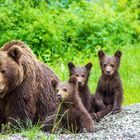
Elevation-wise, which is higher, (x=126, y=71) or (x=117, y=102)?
(x=126, y=71)

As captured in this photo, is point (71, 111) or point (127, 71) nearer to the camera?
point (71, 111)

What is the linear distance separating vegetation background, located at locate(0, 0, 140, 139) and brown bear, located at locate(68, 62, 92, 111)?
12.9 ft

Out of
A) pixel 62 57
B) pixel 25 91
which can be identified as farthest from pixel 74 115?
pixel 62 57

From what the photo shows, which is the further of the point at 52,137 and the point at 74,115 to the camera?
the point at 74,115

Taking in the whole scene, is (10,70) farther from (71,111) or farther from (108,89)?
(108,89)

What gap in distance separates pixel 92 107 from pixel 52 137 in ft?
7.75

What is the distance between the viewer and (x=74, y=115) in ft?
25.3

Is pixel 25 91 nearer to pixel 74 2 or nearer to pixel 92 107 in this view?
pixel 92 107

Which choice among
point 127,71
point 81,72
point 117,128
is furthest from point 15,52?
point 127,71

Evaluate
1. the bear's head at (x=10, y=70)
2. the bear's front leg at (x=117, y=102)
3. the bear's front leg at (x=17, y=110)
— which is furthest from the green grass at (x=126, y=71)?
the bear's front leg at (x=117, y=102)

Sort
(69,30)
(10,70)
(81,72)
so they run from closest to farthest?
(10,70)
(81,72)
(69,30)

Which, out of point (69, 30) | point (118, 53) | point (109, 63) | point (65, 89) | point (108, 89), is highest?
point (69, 30)

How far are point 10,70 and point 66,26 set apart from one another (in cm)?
899

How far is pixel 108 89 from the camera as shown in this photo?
29.6 feet
